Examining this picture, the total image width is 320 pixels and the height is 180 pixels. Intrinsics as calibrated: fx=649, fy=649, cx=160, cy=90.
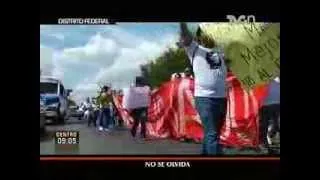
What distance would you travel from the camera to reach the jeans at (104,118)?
5359mm

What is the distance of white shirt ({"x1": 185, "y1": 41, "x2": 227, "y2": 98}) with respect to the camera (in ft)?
17.5

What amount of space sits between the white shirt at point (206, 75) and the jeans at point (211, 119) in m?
0.05

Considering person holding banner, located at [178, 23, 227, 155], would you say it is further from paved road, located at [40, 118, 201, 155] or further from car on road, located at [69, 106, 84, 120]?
car on road, located at [69, 106, 84, 120]

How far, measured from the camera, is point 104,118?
211 inches

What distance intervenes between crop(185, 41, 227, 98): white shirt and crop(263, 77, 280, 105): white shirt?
14.5 inches

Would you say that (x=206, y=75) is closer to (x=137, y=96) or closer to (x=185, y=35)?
(x=185, y=35)

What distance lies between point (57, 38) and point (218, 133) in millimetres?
1537

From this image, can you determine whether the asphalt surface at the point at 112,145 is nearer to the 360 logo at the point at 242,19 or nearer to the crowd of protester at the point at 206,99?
the crowd of protester at the point at 206,99

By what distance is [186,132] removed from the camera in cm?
536

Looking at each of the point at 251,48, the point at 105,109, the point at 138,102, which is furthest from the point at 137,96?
the point at 251,48

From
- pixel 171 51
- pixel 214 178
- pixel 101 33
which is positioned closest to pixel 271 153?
pixel 214 178

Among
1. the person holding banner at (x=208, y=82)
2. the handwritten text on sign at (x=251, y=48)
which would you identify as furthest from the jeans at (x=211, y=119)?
the handwritten text on sign at (x=251, y=48)
